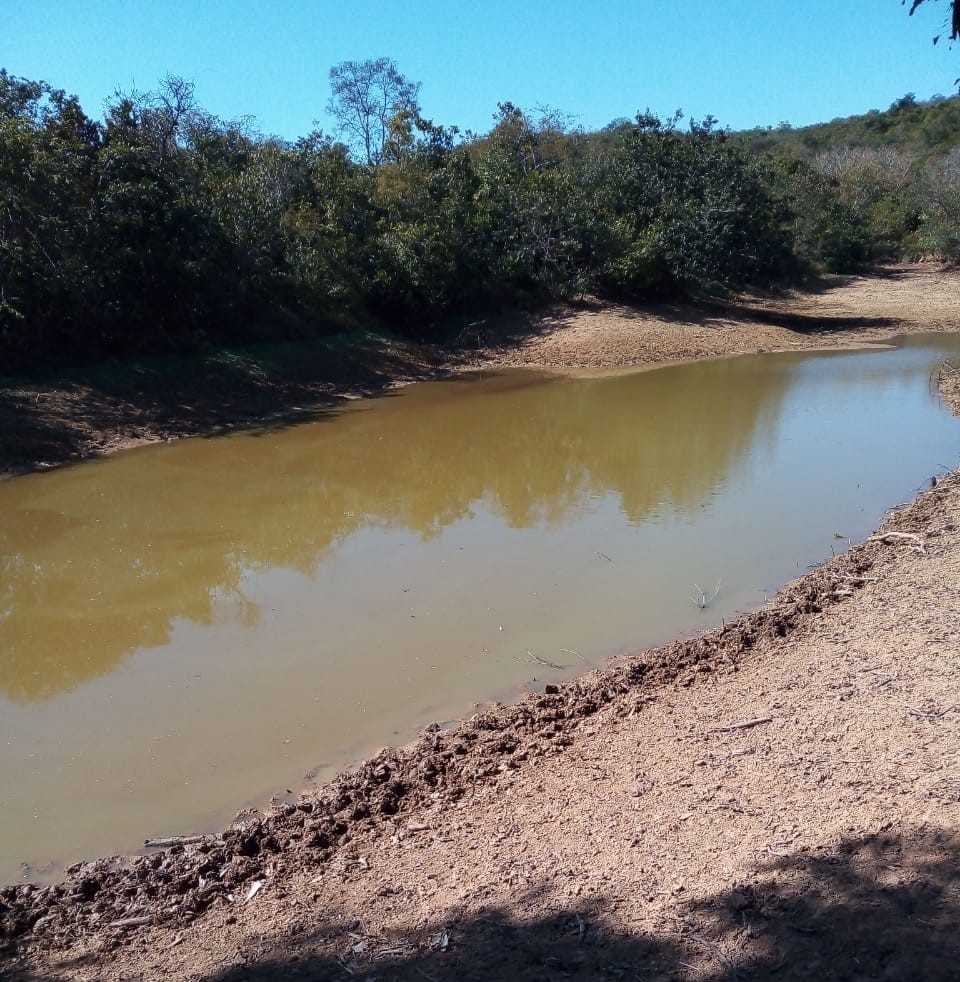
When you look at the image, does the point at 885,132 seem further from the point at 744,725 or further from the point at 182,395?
the point at 744,725

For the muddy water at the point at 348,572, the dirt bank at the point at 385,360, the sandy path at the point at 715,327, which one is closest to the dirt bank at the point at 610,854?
the muddy water at the point at 348,572

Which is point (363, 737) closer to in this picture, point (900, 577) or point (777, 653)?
point (777, 653)

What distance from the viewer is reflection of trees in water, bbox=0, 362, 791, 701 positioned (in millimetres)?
8289

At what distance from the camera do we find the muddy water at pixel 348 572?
5730mm

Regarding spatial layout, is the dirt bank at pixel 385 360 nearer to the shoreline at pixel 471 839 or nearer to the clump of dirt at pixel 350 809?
the clump of dirt at pixel 350 809

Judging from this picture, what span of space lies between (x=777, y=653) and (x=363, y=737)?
296 centimetres

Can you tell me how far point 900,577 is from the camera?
7.30 meters

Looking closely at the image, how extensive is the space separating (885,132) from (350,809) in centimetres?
8502

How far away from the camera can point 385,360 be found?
21688 millimetres

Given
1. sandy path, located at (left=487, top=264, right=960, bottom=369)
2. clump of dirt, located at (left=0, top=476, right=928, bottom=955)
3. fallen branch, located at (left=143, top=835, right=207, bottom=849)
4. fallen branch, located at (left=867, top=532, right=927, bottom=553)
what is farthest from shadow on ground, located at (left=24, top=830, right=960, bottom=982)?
sandy path, located at (left=487, top=264, right=960, bottom=369)

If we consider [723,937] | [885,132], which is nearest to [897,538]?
[723,937]

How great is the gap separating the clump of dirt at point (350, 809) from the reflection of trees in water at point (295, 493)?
288cm

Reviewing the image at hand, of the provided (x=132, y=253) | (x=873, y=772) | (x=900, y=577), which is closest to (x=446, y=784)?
(x=873, y=772)

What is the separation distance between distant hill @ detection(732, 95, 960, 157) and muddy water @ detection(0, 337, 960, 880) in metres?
52.3
